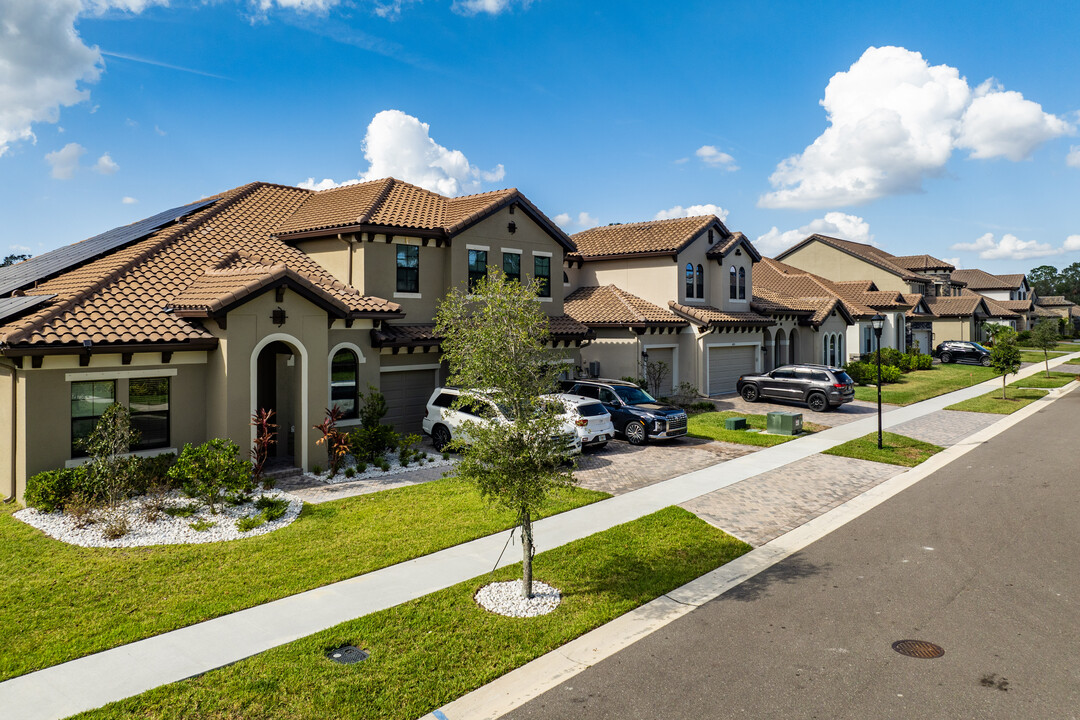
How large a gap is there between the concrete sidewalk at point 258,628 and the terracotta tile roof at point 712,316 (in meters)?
15.9

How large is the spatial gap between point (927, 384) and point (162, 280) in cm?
3641

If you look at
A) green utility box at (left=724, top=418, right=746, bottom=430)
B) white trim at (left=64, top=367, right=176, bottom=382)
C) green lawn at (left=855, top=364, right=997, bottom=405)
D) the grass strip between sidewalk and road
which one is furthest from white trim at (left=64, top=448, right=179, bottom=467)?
the grass strip between sidewalk and road

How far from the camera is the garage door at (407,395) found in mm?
19003

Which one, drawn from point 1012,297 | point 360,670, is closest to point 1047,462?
point 360,670

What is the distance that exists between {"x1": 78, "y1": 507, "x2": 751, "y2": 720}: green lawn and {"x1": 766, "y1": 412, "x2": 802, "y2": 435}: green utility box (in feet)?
38.8

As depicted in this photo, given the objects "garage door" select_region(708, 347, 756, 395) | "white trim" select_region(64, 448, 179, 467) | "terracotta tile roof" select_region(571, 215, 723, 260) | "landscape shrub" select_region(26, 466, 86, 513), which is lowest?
"landscape shrub" select_region(26, 466, 86, 513)

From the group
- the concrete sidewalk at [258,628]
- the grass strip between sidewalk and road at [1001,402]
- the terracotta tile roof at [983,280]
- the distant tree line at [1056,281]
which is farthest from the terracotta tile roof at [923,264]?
the distant tree line at [1056,281]

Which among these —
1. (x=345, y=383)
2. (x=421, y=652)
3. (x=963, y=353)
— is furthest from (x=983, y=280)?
(x=421, y=652)

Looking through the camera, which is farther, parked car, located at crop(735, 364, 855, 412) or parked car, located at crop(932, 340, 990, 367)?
parked car, located at crop(932, 340, 990, 367)

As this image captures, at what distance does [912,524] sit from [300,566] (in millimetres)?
10523

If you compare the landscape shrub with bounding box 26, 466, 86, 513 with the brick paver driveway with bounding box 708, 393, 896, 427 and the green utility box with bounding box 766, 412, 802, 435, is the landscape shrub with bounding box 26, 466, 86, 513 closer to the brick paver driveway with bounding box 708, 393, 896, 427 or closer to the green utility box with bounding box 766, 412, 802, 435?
the green utility box with bounding box 766, 412, 802, 435

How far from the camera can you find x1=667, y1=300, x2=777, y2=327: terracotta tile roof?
27.8 meters

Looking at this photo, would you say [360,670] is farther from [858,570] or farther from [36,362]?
[36,362]

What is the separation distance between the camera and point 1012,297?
9088 cm
